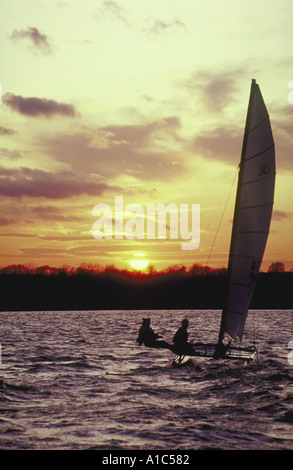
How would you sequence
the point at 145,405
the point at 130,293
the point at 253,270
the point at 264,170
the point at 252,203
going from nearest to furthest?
1. the point at 145,405
2. the point at 264,170
3. the point at 252,203
4. the point at 253,270
5. the point at 130,293

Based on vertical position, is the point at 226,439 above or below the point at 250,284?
below

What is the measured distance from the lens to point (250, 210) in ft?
70.1

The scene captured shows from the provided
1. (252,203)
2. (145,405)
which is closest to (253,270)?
(252,203)

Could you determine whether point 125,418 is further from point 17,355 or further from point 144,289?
point 144,289

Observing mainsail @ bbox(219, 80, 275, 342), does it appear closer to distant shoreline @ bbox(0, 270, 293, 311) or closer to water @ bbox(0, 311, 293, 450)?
water @ bbox(0, 311, 293, 450)

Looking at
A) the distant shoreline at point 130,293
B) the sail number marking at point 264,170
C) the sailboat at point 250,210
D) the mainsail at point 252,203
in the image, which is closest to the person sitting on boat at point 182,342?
the sailboat at point 250,210

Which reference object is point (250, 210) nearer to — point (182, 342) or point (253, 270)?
point (253, 270)

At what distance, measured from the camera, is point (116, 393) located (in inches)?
763

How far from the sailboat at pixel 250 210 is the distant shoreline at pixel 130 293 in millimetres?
136751

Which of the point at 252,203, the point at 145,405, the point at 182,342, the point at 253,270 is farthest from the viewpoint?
the point at 182,342

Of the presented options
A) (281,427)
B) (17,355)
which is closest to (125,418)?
(281,427)

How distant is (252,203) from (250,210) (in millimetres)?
306

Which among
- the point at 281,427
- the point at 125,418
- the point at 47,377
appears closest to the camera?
the point at 281,427

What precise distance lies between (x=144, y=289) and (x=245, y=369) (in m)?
137
